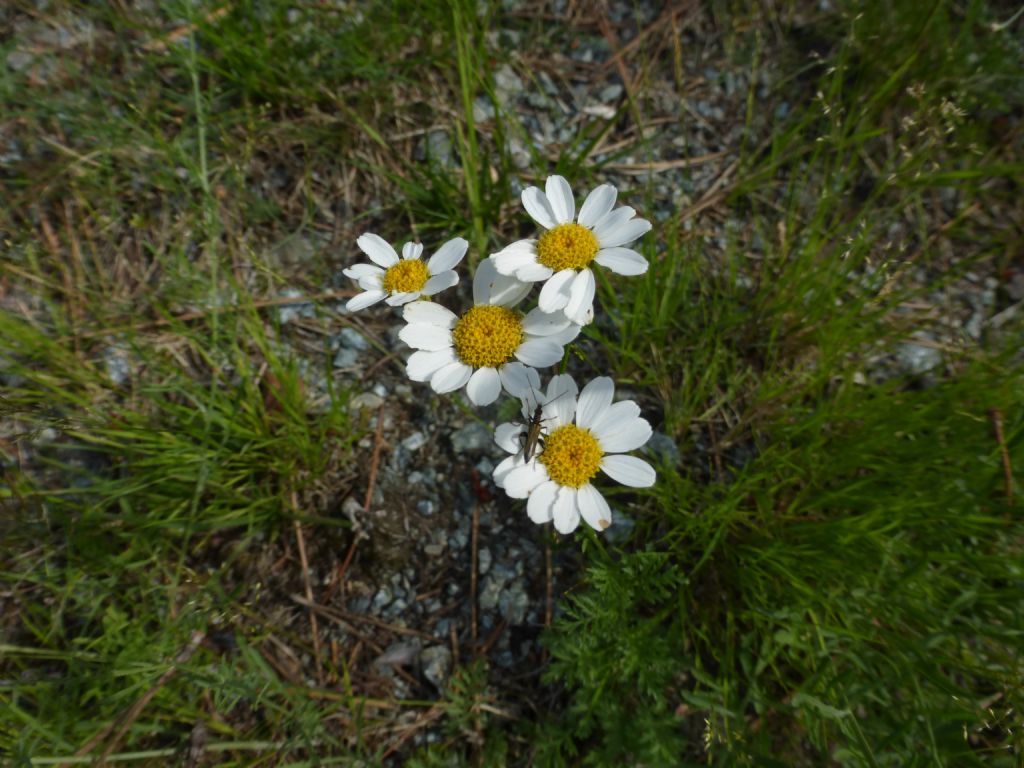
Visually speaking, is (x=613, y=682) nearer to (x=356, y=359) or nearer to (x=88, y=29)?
(x=356, y=359)

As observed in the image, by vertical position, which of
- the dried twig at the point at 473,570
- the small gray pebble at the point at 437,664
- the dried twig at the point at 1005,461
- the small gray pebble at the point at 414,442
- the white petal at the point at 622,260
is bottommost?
the small gray pebble at the point at 437,664

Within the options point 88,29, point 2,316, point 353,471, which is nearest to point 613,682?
point 353,471

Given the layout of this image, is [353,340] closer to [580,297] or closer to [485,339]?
[485,339]

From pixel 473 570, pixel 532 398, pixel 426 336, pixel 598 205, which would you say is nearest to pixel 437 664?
pixel 473 570

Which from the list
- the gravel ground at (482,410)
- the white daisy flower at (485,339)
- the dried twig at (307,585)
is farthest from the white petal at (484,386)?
the dried twig at (307,585)

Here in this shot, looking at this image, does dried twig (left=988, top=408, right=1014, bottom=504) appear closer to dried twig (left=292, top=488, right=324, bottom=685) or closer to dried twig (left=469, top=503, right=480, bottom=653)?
dried twig (left=469, top=503, right=480, bottom=653)

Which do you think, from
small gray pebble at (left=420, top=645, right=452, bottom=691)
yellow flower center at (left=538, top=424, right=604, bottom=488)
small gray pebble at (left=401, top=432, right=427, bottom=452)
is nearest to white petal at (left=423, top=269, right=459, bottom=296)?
yellow flower center at (left=538, top=424, right=604, bottom=488)

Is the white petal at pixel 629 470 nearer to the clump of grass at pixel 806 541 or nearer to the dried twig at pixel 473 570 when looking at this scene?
the clump of grass at pixel 806 541
